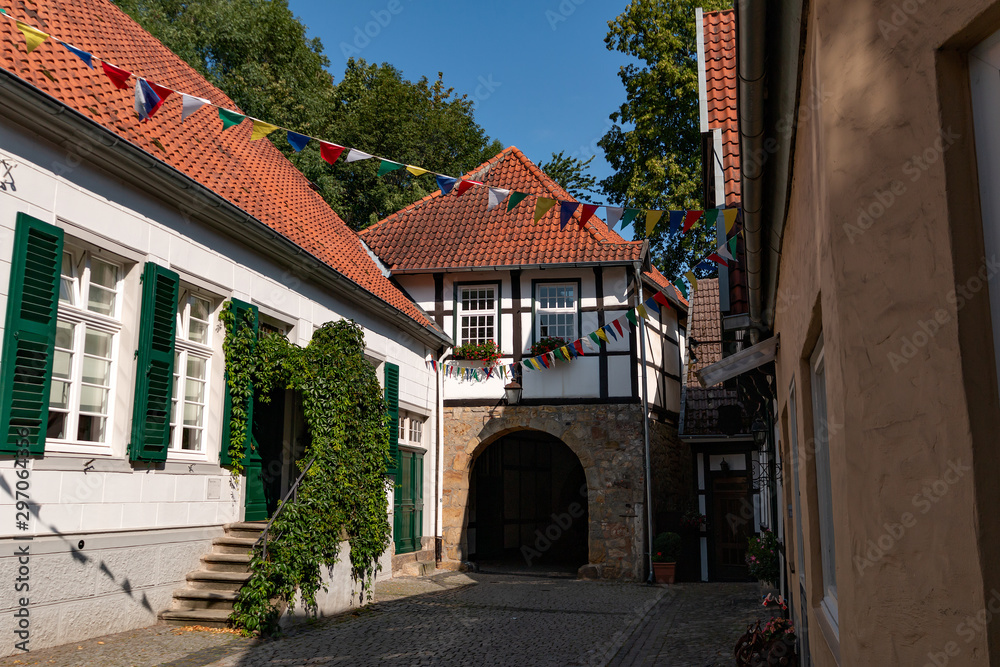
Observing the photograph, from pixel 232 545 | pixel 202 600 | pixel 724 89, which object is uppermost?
pixel 724 89

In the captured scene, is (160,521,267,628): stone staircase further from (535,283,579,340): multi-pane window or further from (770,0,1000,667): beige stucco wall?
(535,283,579,340): multi-pane window

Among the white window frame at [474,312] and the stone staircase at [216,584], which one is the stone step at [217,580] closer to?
the stone staircase at [216,584]

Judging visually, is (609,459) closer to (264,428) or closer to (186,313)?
(264,428)

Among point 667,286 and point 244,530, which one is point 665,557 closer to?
point 667,286

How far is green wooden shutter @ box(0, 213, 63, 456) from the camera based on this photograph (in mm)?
5836

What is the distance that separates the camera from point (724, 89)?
10031 mm

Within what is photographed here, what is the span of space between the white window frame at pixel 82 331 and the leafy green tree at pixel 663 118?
1504 cm

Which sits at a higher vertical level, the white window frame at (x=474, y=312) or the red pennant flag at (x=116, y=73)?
the white window frame at (x=474, y=312)

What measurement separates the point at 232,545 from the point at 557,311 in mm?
8791

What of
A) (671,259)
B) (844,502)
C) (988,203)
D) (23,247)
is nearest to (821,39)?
(988,203)

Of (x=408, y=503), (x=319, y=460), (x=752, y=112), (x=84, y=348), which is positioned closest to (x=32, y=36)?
(x=84, y=348)

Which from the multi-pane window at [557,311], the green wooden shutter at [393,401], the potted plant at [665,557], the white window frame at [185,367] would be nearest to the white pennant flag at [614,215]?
the white window frame at [185,367]

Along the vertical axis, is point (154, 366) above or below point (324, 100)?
below

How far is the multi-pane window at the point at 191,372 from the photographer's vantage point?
800 centimetres
